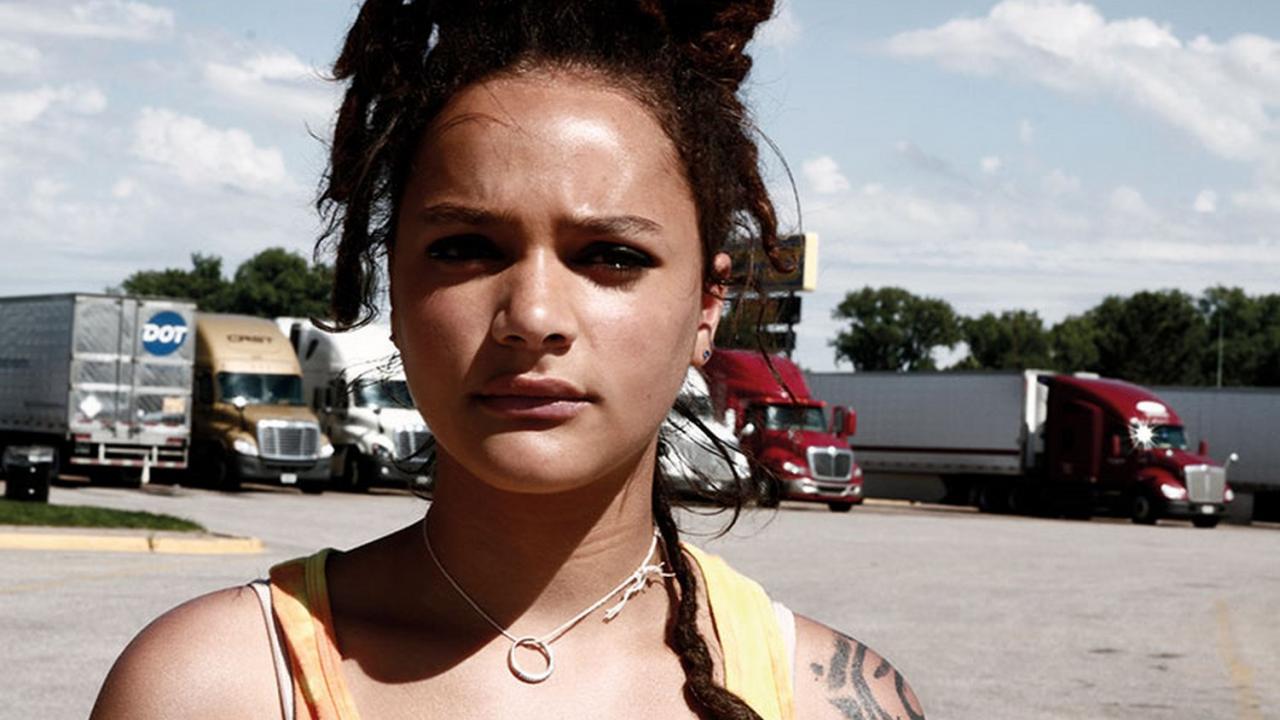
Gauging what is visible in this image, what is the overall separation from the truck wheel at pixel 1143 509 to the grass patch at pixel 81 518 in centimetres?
2462

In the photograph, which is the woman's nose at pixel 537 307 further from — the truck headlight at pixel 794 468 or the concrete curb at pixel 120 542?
the truck headlight at pixel 794 468

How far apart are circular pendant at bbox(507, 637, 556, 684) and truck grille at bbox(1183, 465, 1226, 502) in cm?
3785

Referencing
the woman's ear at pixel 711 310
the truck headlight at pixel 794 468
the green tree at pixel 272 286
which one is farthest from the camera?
the green tree at pixel 272 286

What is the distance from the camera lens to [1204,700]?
33.5 feet

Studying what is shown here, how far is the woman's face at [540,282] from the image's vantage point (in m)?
1.79

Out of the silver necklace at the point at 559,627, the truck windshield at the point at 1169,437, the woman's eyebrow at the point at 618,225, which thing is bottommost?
the truck windshield at the point at 1169,437

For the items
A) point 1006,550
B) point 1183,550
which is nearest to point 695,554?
point 1006,550

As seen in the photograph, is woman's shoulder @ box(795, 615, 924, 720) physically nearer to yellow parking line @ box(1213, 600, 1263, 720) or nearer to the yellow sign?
the yellow sign

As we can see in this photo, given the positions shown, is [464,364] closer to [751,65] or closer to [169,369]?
[751,65]

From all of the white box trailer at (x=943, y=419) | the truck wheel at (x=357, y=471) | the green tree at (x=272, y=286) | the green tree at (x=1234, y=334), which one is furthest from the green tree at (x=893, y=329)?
the truck wheel at (x=357, y=471)

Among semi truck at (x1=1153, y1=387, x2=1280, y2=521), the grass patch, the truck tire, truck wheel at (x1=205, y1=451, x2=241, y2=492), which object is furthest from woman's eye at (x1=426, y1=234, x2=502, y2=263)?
semi truck at (x1=1153, y1=387, x2=1280, y2=521)

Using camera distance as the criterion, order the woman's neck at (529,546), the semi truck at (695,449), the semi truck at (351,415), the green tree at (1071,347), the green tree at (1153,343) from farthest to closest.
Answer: the green tree at (1071,347), the green tree at (1153,343), the semi truck at (351,415), the semi truck at (695,449), the woman's neck at (529,546)

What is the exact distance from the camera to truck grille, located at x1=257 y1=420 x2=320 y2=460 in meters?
33.4

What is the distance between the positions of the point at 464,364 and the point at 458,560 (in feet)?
0.86
